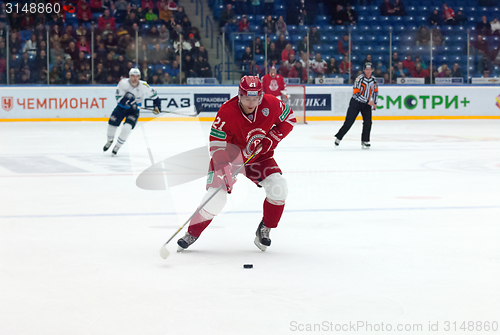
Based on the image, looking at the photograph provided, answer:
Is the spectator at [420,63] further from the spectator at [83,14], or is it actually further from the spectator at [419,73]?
the spectator at [83,14]

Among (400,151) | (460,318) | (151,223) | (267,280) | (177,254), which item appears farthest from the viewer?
(400,151)

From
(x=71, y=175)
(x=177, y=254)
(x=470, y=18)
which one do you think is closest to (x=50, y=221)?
(x=177, y=254)

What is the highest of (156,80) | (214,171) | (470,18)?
(470,18)

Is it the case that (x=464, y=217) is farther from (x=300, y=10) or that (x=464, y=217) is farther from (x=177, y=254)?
(x=300, y=10)

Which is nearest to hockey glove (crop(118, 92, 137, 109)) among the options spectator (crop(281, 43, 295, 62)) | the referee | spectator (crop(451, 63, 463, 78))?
the referee

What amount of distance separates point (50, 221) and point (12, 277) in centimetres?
146

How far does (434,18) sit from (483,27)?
1442mm

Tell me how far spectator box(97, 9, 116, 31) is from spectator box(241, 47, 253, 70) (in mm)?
3206

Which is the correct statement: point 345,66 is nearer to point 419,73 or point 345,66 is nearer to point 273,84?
point 419,73

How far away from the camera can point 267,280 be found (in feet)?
9.87

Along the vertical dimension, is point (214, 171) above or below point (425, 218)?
above

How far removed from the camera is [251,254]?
357 cm

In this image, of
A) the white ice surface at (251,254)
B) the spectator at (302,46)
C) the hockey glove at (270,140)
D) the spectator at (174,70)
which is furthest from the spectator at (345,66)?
the hockey glove at (270,140)

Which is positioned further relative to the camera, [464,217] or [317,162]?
[317,162]
